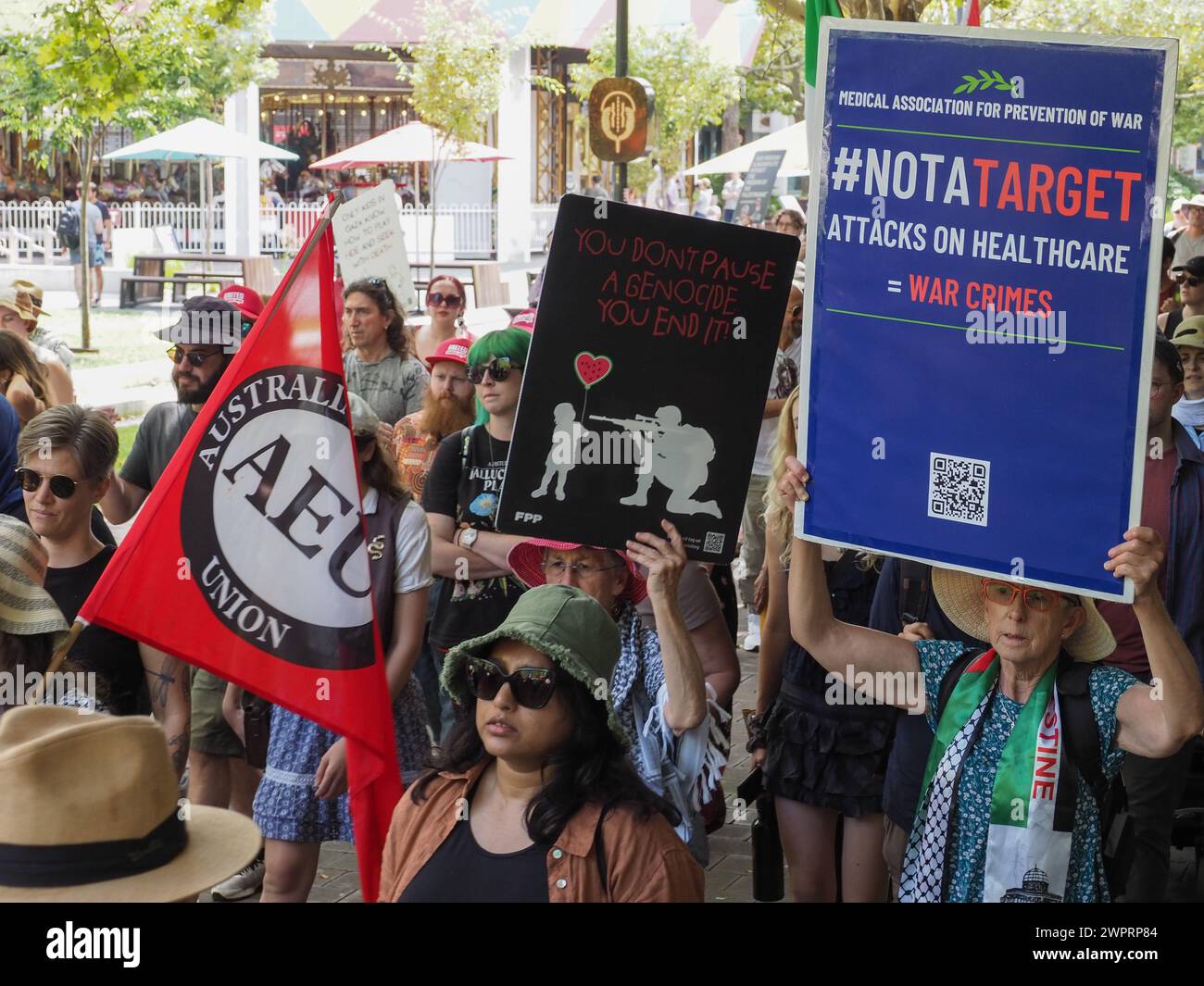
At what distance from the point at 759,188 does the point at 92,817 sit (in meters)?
14.2

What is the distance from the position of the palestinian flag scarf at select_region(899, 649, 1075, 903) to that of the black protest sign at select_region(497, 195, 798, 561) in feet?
2.61

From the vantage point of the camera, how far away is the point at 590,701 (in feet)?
11.5

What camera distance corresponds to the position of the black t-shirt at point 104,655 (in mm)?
4488

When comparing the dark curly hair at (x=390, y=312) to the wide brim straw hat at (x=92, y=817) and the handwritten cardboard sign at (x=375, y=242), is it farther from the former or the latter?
the wide brim straw hat at (x=92, y=817)

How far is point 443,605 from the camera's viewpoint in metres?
5.89

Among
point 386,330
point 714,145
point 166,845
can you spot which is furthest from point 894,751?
point 714,145

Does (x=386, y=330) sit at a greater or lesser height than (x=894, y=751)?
greater

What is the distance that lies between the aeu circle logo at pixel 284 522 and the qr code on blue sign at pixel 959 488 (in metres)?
1.55

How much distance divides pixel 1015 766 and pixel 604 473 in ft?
4.13

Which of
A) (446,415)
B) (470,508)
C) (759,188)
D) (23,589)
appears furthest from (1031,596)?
(759,188)

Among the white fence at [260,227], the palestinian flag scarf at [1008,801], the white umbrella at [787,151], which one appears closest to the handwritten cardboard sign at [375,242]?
the palestinian flag scarf at [1008,801]

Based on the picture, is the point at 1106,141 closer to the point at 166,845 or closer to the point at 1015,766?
the point at 1015,766

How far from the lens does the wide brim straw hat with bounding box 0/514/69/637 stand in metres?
4.11

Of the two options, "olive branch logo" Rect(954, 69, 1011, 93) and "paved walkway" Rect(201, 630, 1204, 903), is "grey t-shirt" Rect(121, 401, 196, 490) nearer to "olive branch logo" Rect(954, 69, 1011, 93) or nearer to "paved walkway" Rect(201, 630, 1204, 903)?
"paved walkway" Rect(201, 630, 1204, 903)
